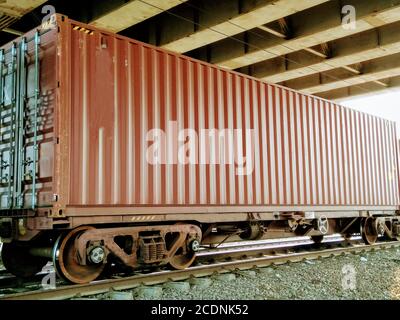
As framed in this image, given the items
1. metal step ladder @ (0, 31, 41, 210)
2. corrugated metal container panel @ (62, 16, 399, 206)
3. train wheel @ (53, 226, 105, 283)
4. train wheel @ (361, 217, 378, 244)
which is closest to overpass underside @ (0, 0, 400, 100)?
corrugated metal container panel @ (62, 16, 399, 206)

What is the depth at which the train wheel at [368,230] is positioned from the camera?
11383 mm

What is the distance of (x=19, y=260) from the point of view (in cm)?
667

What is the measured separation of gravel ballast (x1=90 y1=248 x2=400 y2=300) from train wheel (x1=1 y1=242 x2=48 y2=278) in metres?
1.90

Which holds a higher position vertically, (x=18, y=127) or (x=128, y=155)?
(x=18, y=127)

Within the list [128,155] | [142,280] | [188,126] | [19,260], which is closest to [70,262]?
[142,280]

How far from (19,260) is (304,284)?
14.2 feet

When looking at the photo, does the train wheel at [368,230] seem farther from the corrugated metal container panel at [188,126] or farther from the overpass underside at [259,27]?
the overpass underside at [259,27]

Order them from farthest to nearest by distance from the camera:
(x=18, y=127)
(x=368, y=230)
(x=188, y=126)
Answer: (x=368, y=230)
(x=188, y=126)
(x=18, y=127)

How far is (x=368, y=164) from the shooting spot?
11.3m

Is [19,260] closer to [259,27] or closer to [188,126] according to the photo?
[188,126]

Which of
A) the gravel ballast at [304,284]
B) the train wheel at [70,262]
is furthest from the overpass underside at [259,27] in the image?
the gravel ballast at [304,284]

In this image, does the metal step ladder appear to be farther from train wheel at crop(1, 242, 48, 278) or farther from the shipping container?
train wheel at crop(1, 242, 48, 278)

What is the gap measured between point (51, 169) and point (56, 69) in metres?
1.30
